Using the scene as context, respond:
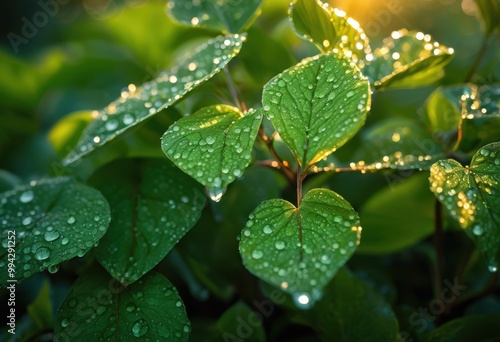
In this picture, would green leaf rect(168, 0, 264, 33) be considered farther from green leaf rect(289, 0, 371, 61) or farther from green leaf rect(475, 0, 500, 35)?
green leaf rect(475, 0, 500, 35)

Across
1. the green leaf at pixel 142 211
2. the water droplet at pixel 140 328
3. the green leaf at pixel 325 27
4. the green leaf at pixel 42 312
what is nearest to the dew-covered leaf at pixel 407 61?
the green leaf at pixel 325 27

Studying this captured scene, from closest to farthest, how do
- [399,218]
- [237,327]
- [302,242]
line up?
[302,242]
[237,327]
[399,218]

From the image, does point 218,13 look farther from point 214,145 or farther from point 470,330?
point 470,330

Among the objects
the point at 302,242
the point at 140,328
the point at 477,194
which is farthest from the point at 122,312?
the point at 477,194

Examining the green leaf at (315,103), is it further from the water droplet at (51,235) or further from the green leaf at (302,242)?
the water droplet at (51,235)

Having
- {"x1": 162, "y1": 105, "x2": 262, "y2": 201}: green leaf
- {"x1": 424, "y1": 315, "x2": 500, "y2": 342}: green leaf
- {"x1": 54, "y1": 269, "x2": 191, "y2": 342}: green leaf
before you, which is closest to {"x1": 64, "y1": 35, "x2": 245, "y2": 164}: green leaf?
{"x1": 162, "y1": 105, "x2": 262, "y2": 201}: green leaf
